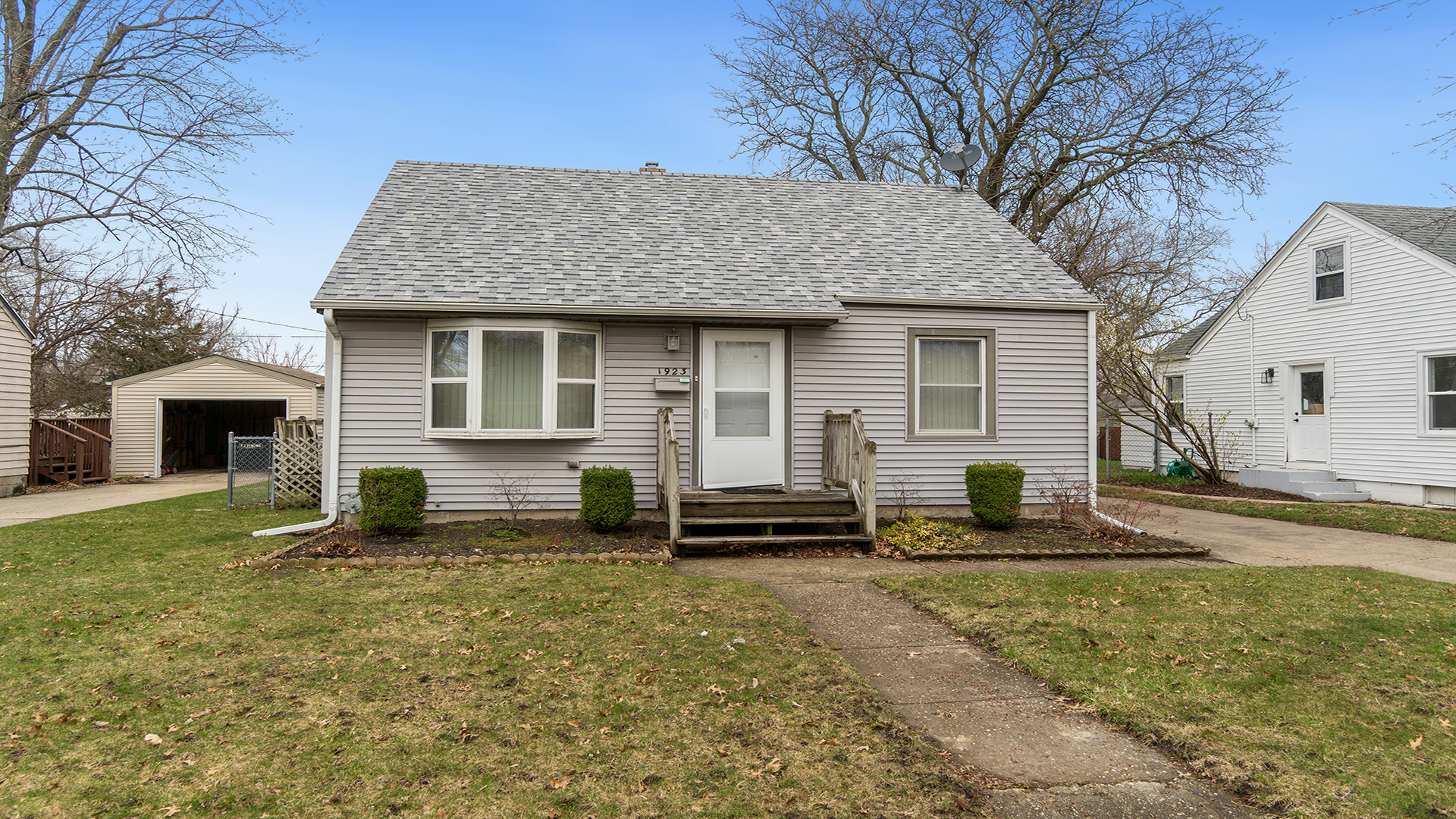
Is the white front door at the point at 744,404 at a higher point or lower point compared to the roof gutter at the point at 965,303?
lower

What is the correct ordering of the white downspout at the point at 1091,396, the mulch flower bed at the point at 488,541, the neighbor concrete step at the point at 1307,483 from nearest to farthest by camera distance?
the mulch flower bed at the point at 488,541 < the white downspout at the point at 1091,396 < the neighbor concrete step at the point at 1307,483

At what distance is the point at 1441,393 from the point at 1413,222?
338cm

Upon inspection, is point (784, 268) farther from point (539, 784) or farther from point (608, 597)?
point (539, 784)

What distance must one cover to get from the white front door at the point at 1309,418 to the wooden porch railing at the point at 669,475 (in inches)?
516

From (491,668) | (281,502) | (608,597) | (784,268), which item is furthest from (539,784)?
(281,502)

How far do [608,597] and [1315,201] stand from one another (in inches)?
671

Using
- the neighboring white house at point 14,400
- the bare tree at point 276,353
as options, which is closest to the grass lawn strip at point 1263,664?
the neighboring white house at point 14,400

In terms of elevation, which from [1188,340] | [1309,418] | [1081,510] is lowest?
[1081,510]

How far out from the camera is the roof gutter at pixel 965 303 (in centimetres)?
997

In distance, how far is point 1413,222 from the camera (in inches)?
546

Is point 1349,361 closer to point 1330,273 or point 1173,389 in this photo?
point 1330,273

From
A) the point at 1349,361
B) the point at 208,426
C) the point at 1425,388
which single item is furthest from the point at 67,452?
the point at 1425,388

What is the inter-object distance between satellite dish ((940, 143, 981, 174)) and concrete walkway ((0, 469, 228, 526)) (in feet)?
49.5

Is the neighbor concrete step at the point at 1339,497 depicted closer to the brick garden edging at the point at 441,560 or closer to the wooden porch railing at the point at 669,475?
the wooden porch railing at the point at 669,475
